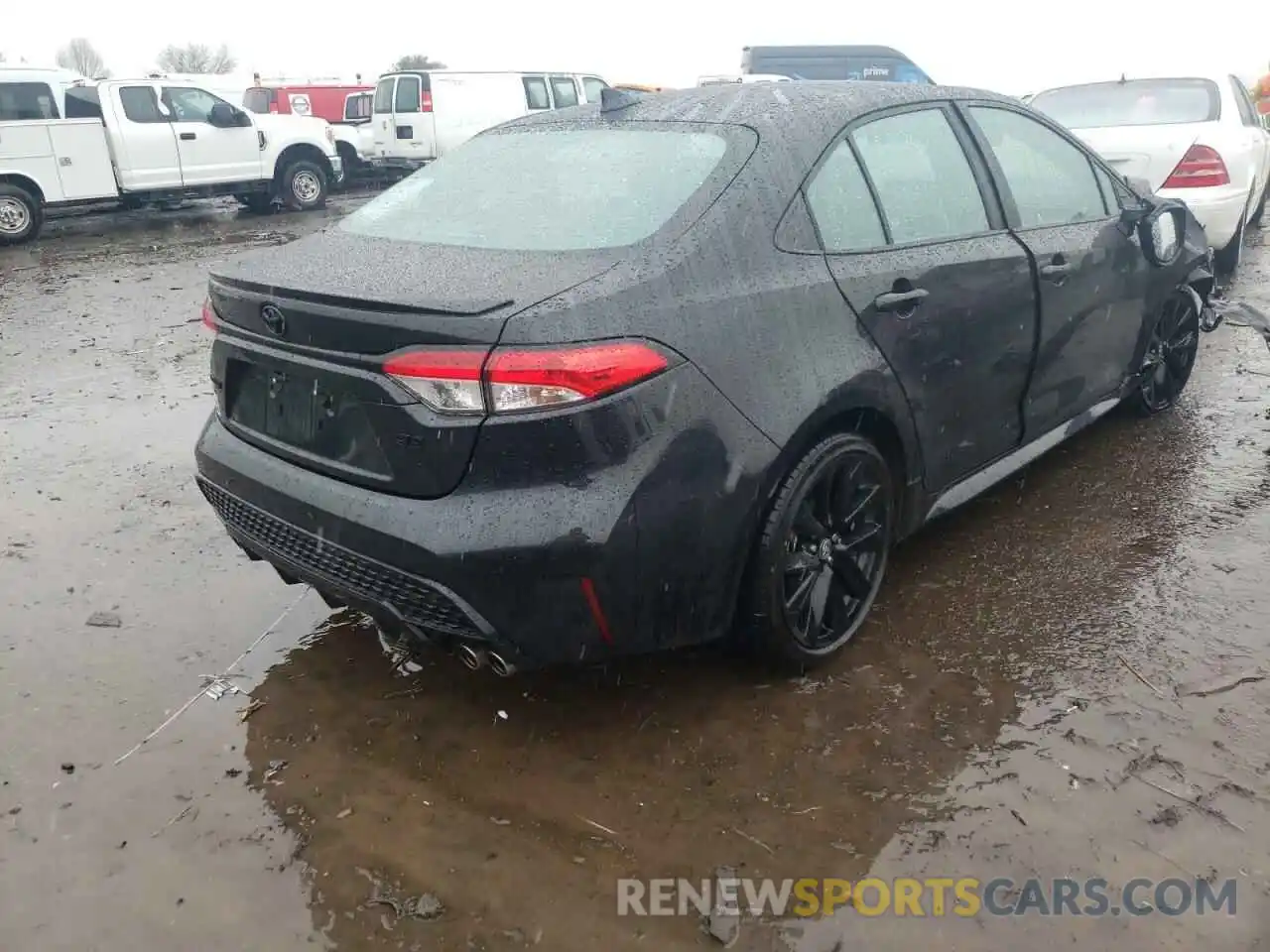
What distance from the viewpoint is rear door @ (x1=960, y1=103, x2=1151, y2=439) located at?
3.39 metres

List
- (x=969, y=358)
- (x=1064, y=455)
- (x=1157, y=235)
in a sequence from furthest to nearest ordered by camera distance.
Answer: (x=1064, y=455), (x=1157, y=235), (x=969, y=358)

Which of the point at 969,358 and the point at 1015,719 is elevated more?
the point at 969,358

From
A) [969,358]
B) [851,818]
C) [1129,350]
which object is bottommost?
[851,818]

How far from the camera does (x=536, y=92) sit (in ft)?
56.6

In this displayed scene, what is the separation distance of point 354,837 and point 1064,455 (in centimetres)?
350

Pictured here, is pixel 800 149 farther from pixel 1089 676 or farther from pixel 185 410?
pixel 185 410

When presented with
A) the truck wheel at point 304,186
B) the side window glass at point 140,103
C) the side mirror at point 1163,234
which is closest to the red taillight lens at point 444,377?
the side mirror at point 1163,234

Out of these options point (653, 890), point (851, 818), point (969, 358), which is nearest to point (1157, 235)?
point (969, 358)

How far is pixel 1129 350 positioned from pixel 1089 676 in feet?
6.20

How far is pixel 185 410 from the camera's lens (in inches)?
209

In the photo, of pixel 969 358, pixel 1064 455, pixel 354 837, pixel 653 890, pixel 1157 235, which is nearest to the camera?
pixel 653 890

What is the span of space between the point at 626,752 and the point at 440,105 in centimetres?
1595

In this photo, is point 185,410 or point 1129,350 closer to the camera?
point 1129,350

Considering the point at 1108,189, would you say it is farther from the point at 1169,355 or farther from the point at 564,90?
the point at 564,90
